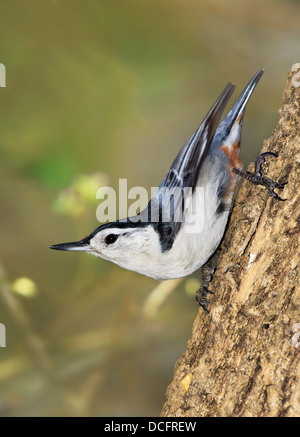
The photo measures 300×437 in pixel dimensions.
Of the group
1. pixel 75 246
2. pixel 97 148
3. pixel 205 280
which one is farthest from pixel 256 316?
pixel 97 148

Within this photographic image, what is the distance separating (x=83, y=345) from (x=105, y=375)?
0.22 meters

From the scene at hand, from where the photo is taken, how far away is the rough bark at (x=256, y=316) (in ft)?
4.50

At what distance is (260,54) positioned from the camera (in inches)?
110

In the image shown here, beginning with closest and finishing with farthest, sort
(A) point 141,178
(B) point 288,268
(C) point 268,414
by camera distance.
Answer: (C) point 268,414, (B) point 288,268, (A) point 141,178

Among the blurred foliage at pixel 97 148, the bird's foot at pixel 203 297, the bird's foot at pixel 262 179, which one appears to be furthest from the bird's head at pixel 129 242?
the blurred foliage at pixel 97 148

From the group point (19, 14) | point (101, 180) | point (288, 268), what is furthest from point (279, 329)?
point (19, 14)

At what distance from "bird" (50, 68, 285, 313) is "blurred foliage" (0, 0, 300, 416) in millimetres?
763

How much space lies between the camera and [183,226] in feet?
5.65

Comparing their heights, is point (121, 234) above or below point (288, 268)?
above

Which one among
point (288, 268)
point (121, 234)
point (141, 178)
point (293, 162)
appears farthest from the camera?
point (141, 178)

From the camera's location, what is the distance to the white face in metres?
1.72

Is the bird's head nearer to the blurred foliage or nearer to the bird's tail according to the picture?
the bird's tail

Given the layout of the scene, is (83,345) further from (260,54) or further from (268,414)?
(260,54)

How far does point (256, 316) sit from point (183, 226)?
0.42 metres
